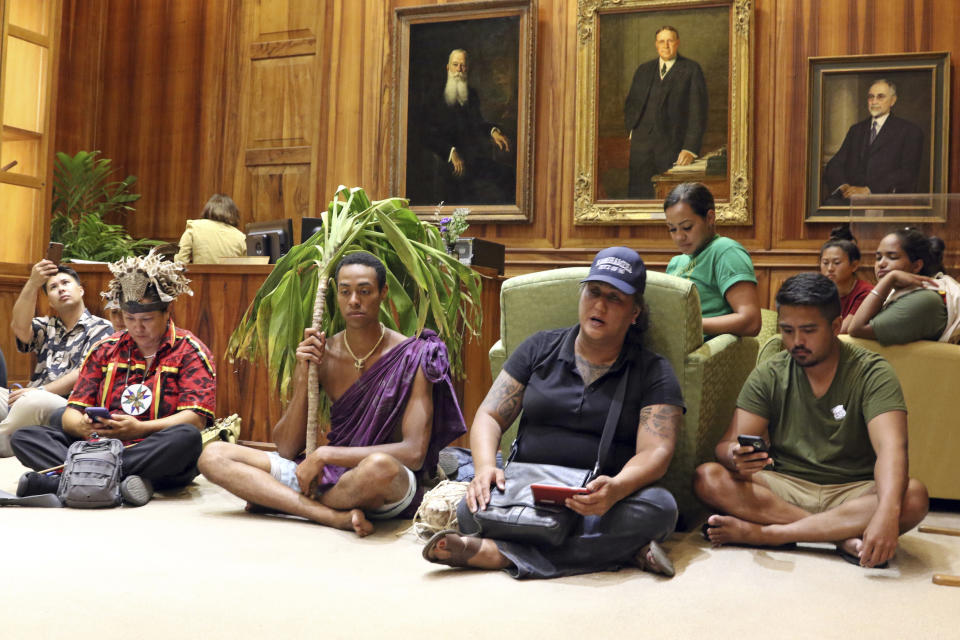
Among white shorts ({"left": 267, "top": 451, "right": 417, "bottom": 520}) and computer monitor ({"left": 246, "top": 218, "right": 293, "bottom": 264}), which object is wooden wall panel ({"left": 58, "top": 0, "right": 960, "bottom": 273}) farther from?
white shorts ({"left": 267, "top": 451, "right": 417, "bottom": 520})

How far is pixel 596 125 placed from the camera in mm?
7121

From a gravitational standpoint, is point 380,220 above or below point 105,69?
below

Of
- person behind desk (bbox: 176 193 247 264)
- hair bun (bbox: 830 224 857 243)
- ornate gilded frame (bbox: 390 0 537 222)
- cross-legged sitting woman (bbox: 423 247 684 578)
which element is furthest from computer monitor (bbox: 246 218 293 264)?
hair bun (bbox: 830 224 857 243)

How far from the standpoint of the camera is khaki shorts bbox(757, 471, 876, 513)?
3.12 meters

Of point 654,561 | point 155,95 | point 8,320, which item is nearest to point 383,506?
point 654,561

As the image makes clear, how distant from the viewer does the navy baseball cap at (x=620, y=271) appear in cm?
305

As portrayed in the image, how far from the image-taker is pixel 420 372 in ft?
11.6

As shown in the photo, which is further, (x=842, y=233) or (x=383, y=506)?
(x=842, y=233)

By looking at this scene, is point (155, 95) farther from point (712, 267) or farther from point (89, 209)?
point (712, 267)

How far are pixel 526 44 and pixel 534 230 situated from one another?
1484 millimetres

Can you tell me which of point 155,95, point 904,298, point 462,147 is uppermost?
point 155,95

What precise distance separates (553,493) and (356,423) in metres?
1.08

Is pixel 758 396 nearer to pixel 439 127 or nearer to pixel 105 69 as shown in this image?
pixel 439 127

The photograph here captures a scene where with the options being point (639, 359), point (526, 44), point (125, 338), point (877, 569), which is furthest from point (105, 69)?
point (877, 569)
